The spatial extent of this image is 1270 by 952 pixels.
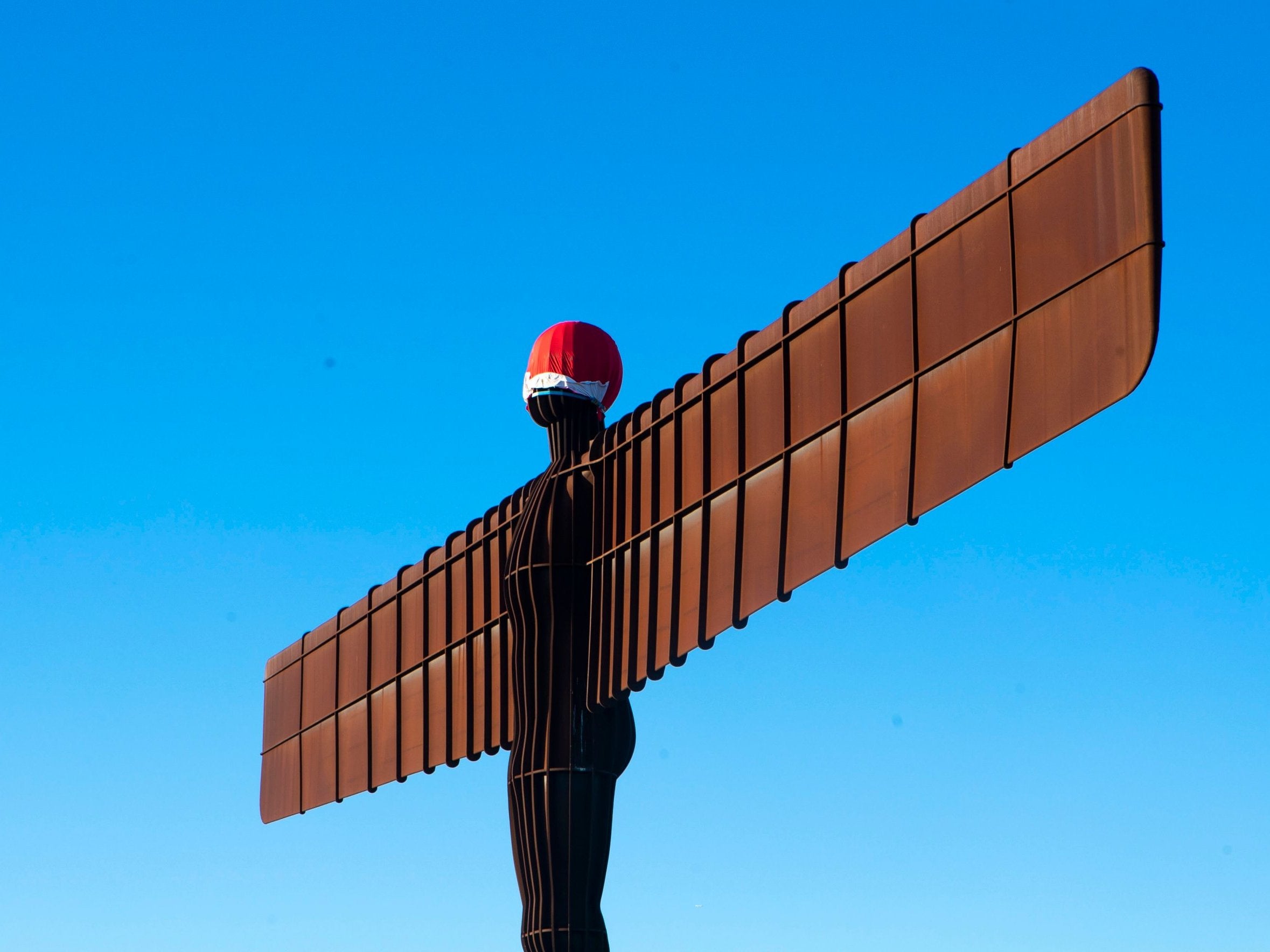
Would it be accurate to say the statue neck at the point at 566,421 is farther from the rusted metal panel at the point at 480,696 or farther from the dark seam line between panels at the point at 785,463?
the dark seam line between panels at the point at 785,463

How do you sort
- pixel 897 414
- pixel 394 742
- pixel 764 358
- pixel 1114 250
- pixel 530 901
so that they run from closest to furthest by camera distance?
pixel 1114 250 → pixel 897 414 → pixel 764 358 → pixel 530 901 → pixel 394 742

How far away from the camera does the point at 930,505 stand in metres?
11.3

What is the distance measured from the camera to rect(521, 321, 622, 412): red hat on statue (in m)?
15.1

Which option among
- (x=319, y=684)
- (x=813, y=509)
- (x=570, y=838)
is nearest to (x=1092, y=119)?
(x=813, y=509)

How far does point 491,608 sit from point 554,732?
6.38ft

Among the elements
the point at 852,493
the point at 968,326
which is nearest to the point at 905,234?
the point at 968,326

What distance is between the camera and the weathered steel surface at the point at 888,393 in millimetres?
10070

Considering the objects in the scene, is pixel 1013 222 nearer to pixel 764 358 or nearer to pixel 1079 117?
pixel 1079 117

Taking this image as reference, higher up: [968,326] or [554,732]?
[968,326]

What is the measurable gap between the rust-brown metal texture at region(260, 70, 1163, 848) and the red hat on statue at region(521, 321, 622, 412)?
66 centimetres

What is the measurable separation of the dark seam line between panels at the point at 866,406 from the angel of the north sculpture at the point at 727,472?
0.06 feet

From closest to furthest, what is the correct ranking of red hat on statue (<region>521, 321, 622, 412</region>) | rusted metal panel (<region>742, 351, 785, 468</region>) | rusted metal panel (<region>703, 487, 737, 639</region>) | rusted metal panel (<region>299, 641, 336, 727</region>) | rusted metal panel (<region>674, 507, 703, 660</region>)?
1. rusted metal panel (<region>742, 351, 785, 468</region>)
2. rusted metal panel (<region>703, 487, 737, 639</region>)
3. rusted metal panel (<region>674, 507, 703, 660</region>)
4. red hat on statue (<region>521, 321, 622, 412</region>)
5. rusted metal panel (<region>299, 641, 336, 727</region>)

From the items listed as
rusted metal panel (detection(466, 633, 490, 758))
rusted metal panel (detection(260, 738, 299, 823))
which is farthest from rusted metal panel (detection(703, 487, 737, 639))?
rusted metal panel (detection(260, 738, 299, 823))

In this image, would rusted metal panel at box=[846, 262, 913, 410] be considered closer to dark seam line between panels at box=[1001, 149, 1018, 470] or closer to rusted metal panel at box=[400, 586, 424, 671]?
dark seam line between panels at box=[1001, 149, 1018, 470]
